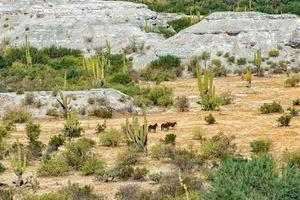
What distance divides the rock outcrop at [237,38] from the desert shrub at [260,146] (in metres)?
26.2

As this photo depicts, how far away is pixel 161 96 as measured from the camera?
112ft

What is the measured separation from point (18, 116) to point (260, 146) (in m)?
12.7

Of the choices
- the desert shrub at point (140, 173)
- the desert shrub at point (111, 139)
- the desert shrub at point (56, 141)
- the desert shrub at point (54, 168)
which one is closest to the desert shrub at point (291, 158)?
the desert shrub at point (140, 173)

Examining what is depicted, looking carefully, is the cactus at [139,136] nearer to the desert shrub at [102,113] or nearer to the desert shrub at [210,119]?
the desert shrub at [210,119]

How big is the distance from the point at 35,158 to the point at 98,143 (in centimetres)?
303

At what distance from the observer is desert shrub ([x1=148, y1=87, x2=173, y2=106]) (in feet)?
110

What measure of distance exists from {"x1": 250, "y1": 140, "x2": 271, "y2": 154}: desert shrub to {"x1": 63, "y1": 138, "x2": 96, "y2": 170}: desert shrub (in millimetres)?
5328

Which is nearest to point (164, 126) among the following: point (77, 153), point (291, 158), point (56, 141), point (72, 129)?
point (72, 129)

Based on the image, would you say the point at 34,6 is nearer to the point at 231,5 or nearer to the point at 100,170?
the point at 231,5

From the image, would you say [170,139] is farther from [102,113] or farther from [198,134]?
[102,113]

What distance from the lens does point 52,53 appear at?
54.0m

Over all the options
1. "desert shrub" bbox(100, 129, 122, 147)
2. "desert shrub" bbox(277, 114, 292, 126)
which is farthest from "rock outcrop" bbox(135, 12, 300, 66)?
"desert shrub" bbox(100, 129, 122, 147)

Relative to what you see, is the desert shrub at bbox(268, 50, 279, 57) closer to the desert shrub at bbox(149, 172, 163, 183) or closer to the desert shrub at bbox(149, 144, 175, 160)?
the desert shrub at bbox(149, 144, 175, 160)

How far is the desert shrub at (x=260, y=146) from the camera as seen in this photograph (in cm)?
2123
